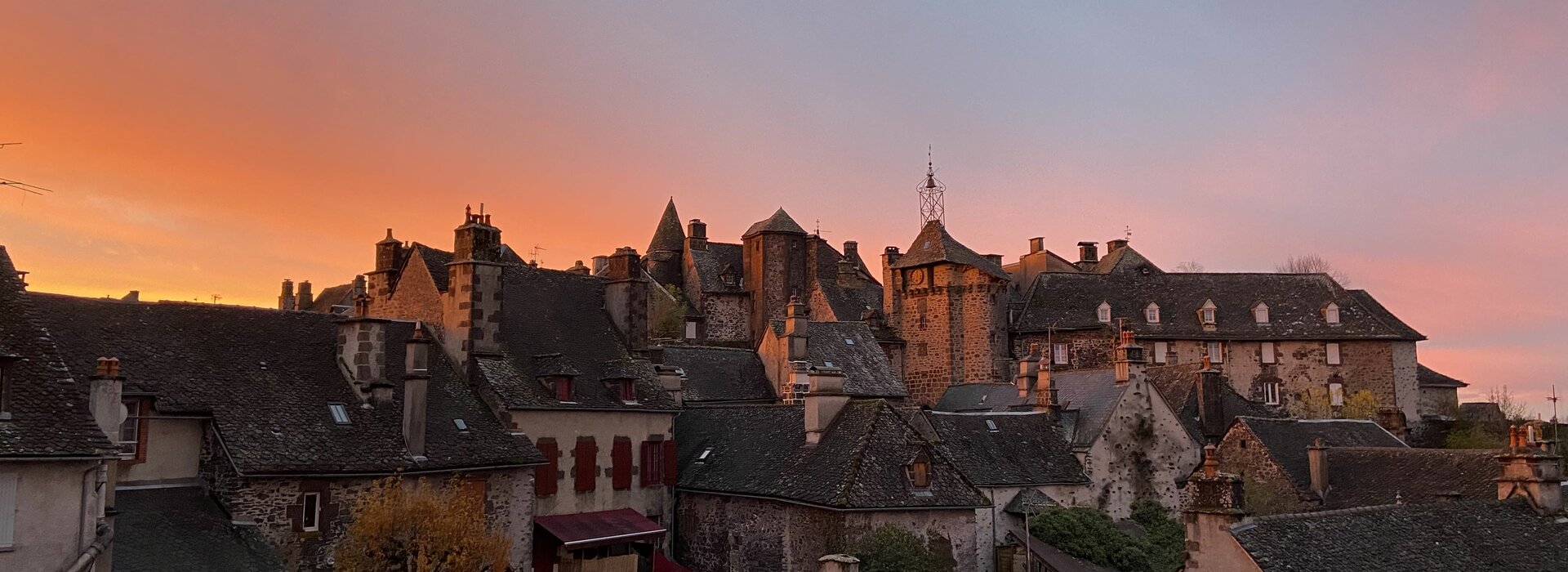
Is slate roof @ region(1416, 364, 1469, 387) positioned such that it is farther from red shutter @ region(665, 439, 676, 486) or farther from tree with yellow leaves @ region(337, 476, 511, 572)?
tree with yellow leaves @ region(337, 476, 511, 572)

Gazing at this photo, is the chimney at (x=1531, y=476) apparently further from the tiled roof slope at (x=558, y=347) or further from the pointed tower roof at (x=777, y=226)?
the pointed tower roof at (x=777, y=226)

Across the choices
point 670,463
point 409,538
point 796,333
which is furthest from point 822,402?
point 409,538

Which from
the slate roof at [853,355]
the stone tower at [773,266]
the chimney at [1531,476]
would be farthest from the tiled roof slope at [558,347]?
the stone tower at [773,266]

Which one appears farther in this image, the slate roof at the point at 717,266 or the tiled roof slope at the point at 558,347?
the slate roof at the point at 717,266

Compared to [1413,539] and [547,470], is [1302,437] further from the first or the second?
[547,470]

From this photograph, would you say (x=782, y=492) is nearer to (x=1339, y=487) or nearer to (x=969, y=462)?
(x=969, y=462)

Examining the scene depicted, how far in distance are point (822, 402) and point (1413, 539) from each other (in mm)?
Result: 14480

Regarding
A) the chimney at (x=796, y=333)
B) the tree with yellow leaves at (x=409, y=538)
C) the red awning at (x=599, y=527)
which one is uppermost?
the chimney at (x=796, y=333)

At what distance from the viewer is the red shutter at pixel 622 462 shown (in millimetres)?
31812

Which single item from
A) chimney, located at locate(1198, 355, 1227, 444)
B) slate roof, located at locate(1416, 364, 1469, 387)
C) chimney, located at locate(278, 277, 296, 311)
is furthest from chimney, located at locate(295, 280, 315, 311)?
slate roof, located at locate(1416, 364, 1469, 387)

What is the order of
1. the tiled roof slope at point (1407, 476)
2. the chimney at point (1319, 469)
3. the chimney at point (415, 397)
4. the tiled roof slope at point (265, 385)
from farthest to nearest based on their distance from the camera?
the chimney at point (1319, 469)
the tiled roof slope at point (1407, 476)
the chimney at point (415, 397)
the tiled roof slope at point (265, 385)

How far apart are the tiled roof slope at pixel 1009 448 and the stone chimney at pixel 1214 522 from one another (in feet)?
44.6

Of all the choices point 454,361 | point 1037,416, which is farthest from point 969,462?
point 454,361

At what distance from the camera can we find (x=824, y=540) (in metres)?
27.1
